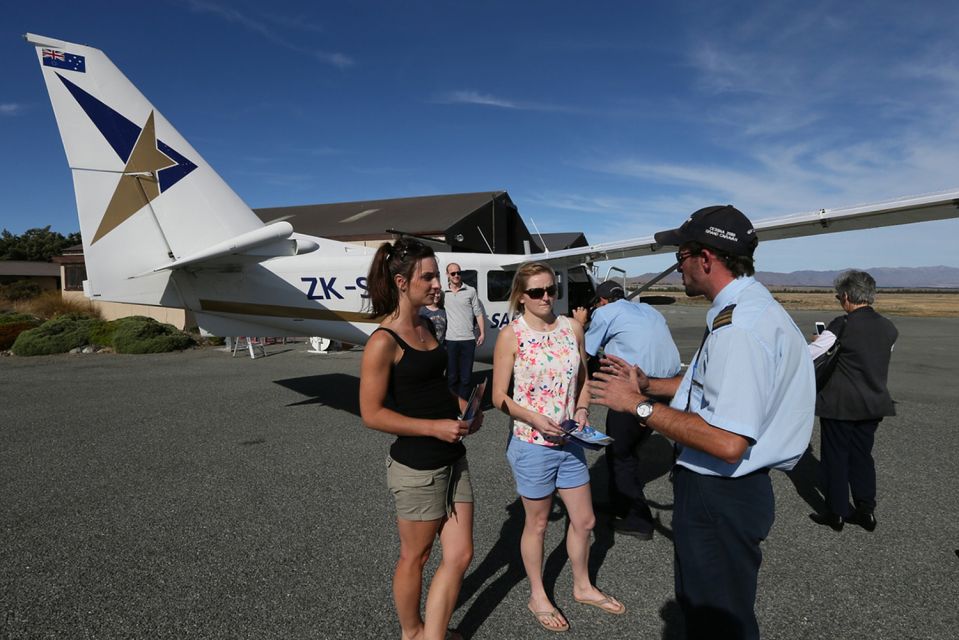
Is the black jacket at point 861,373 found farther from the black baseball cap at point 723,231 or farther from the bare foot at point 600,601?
the black baseball cap at point 723,231

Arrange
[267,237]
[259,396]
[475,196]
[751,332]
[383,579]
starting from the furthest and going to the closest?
1. [475,196]
2. [259,396]
3. [267,237]
4. [383,579]
5. [751,332]

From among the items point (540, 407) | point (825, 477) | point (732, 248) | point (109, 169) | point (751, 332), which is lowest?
point (825, 477)

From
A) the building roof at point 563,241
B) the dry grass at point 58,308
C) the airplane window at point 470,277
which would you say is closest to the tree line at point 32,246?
the dry grass at point 58,308

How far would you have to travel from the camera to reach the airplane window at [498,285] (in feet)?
26.2

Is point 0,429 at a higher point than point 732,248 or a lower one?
lower

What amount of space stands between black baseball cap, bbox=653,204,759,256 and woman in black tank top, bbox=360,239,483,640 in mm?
1049

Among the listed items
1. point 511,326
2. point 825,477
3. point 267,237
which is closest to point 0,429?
point 267,237

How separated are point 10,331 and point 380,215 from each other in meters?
12.0

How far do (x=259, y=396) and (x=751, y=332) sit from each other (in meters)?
7.81

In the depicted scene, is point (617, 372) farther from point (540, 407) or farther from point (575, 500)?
point (575, 500)

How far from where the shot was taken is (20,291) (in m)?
25.7

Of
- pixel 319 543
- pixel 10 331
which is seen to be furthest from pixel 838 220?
pixel 10 331

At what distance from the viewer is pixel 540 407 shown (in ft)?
8.30

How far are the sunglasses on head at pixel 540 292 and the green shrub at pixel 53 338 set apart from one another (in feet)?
52.9
